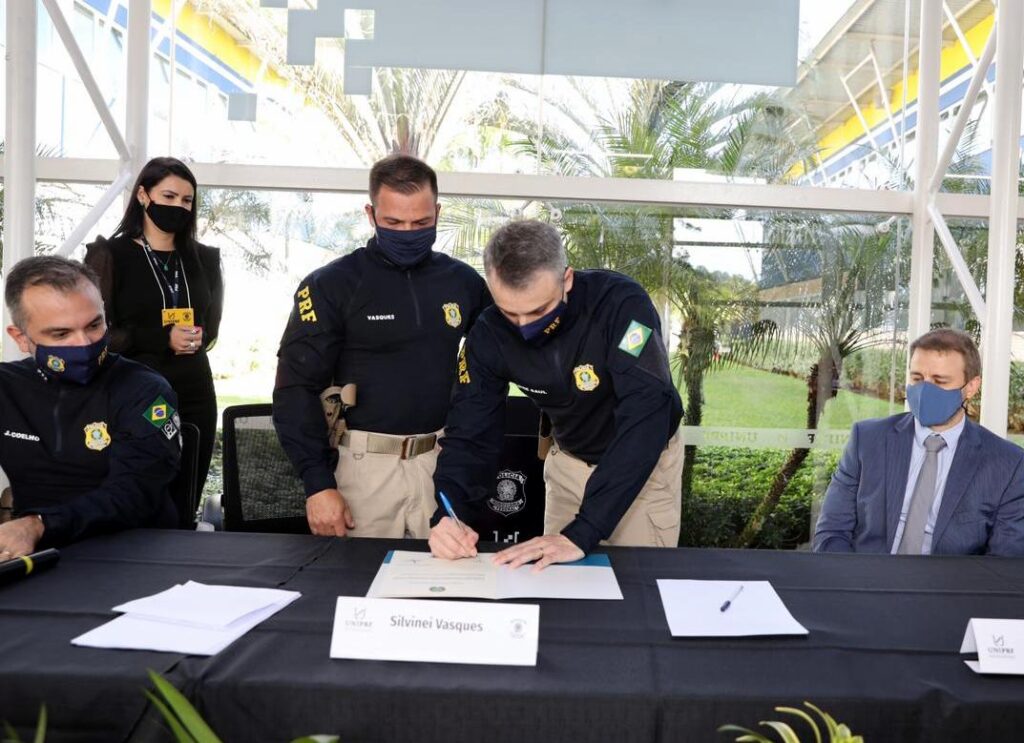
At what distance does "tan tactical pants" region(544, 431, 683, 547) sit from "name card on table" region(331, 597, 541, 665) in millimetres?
1192

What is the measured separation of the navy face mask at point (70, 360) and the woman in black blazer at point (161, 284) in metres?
0.74

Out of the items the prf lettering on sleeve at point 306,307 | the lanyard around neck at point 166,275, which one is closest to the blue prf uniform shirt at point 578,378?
the prf lettering on sleeve at point 306,307

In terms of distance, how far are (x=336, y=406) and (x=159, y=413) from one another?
1.50ft

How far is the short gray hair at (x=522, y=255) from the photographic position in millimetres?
1917

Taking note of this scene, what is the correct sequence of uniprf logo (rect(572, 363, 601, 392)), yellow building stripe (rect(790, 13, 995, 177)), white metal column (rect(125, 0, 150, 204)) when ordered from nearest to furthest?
1. uniprf logo (rect(572, 363, 601, 392))
2. white metal column (rect(125, 0, 150, 204))
3. yellow building stripe (rect(790, 13, 995, 177))

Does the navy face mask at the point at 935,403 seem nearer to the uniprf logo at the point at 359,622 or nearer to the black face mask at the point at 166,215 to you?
the uniprf logo at the point at 359,622

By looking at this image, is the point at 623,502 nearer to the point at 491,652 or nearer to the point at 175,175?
the point at 491,652

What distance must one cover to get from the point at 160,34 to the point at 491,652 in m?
3.93

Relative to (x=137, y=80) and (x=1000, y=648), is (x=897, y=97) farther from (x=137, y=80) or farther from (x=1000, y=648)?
(x=1000, y=648)

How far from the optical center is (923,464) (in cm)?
245

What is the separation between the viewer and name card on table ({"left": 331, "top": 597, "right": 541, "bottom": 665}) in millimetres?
1274

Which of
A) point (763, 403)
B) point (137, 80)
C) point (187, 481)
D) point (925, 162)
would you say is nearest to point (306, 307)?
point (187, 481)

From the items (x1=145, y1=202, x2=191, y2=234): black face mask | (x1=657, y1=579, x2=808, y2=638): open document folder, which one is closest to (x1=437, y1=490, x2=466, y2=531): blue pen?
(x1=657, y1=579, x2=808, y2=638): open document folder

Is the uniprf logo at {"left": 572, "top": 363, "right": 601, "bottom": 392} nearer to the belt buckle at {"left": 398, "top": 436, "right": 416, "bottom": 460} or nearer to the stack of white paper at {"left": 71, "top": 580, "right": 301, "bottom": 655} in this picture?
the belt buckle at {"left": 398, "top": 436, "right": 416, "bottom": 460}
